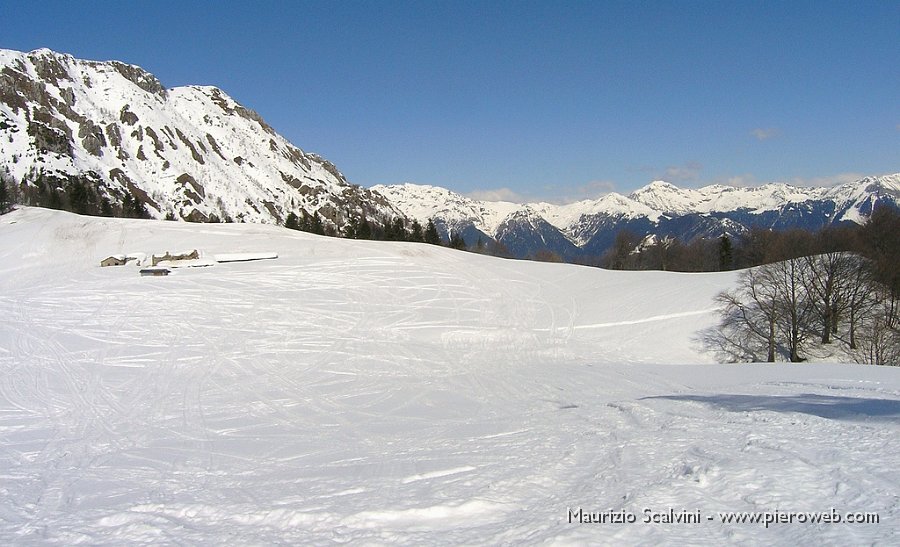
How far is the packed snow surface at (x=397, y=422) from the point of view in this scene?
22.1ft

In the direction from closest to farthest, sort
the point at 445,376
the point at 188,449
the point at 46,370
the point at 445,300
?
1. the point at 188,449
2. the point at 46,370
3. the point at 445,376
4. the point at 445,300

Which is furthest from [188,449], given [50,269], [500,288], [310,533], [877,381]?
[50,269]

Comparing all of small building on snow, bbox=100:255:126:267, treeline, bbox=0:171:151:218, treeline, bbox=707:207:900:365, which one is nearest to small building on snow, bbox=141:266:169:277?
small building on snow, bbox=100:255:126:267

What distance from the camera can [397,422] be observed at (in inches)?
539

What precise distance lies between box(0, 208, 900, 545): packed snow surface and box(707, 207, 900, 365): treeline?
12.1ft

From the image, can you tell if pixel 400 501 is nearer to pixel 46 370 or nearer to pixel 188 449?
pixel 188 449

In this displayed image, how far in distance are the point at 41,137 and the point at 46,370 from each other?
192 metres

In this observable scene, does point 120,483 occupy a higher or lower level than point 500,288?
lower

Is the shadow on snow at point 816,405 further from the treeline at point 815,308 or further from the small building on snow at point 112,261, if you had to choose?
the small building on snow at point 112,261

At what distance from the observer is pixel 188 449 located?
11508 mm

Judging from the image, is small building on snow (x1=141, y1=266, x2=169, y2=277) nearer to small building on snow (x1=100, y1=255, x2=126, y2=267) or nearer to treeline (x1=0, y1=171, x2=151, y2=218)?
small building on snow (x1=100, y1=255, x2=126, y2=267)

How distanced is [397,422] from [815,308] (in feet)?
131

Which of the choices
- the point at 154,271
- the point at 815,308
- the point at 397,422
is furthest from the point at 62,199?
the point at 815,308

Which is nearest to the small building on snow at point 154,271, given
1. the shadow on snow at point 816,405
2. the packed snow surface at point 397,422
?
the packed snow surface at point 397,422
